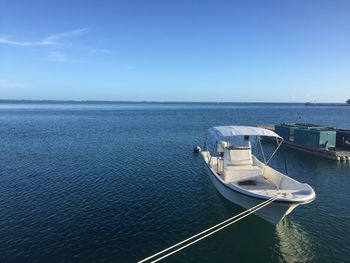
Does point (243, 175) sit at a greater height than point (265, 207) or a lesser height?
greater

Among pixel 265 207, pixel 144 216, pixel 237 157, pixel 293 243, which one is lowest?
pixel 293 243

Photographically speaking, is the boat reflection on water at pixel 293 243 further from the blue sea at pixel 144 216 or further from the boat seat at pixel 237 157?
the boat seat at pixel 237 157

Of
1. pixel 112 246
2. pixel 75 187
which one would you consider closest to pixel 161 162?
pixel 75 187

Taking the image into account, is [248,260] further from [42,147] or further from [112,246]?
[42,147]

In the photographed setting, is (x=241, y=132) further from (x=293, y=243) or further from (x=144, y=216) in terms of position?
(x=144, y=216)

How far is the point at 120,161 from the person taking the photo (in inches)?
1396

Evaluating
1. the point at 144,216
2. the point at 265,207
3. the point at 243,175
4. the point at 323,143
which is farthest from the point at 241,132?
the point at 323,143

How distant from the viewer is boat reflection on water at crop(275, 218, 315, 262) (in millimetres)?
14999

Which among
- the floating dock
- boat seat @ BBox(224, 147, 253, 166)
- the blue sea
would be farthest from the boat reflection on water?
the floating dock

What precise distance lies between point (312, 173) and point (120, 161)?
877 inches

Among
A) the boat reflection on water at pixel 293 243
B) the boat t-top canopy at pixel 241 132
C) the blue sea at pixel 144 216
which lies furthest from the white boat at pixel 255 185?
the blue sea at pixel 144 216

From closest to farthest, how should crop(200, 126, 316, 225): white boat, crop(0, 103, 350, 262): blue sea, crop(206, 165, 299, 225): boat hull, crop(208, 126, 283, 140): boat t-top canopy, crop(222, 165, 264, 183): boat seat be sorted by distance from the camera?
crop(0, 103, 350, 262): blue sea → crop(206, 165, 299, 225): boat hull → crop(200, 126, 316, 225): white boat → crop(222, 165, 264, 183): boat seat → crop(208, 126, 283, 140): boat t-top canopy

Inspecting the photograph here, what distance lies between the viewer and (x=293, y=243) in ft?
53.6

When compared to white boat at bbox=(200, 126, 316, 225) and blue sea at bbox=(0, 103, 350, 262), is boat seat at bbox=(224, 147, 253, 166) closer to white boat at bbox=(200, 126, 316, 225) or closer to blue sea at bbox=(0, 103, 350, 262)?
white boat at bbox=(200, 126, 316, 225)
